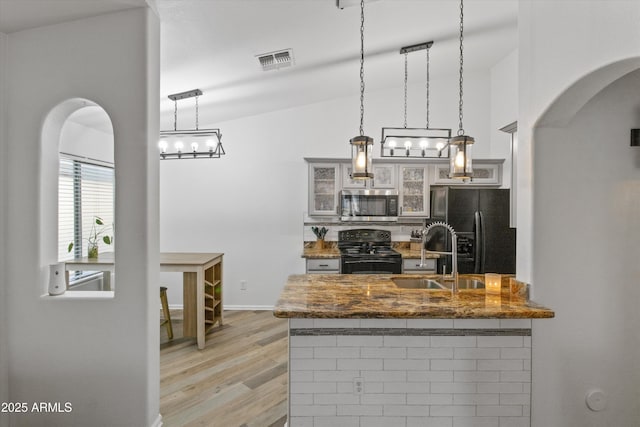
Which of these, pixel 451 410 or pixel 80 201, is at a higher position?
pixel 80 201

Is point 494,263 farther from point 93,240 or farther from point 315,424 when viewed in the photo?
point 93,240

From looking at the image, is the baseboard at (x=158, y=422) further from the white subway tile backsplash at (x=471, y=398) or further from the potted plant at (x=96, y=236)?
the potted plant at (x=96, y=236)

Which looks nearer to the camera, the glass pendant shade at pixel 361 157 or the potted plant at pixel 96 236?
the glass pendant shade at pixel 361 157

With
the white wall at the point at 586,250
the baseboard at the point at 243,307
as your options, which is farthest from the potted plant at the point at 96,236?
the white wall at the point at 586,250

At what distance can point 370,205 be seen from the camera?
14.5 feet

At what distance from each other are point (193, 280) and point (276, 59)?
231 centimetres

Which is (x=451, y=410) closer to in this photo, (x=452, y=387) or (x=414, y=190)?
(x=452, y=387)

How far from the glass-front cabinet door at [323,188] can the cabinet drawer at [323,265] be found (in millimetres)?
624

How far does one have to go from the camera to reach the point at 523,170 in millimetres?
2170

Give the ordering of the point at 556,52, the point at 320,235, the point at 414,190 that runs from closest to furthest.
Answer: the point at 556,52 < the point at 414,190 < the point at 320,235

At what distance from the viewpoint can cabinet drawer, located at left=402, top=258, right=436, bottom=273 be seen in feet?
14.1

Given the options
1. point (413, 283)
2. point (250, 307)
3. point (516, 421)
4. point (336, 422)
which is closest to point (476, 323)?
point (516, 421)

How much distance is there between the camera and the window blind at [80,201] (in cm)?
354

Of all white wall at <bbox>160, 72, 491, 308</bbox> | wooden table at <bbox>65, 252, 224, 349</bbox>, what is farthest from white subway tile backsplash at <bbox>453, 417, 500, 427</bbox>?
white wall at <bbox>160, 72, 491, 308</bbox>
